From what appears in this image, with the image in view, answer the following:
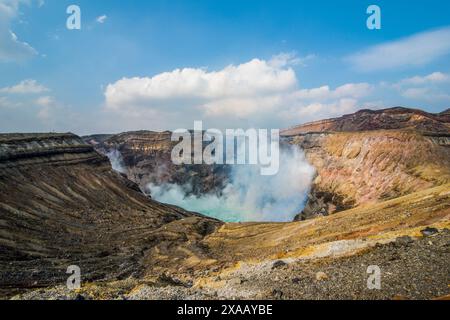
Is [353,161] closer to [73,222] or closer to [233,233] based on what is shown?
[233,233]

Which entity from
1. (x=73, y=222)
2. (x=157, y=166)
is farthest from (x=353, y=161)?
(x=157, y=166)

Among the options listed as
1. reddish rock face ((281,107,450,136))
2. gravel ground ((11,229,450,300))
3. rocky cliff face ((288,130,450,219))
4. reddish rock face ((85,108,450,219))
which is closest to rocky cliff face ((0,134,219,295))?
gravel ground ((11,229,450,300))

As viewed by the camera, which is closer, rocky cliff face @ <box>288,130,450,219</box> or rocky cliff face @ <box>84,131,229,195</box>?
rocky cliff face @ <box>288,130,450,219</box>

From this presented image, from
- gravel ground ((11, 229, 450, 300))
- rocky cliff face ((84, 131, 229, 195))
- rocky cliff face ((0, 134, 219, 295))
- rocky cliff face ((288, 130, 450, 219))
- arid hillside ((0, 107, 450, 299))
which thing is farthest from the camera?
rocky cliff face ((84, 131, 229, 195))

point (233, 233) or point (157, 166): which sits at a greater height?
point (157, 166)

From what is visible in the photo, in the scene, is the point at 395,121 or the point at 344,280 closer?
the point at 344,280

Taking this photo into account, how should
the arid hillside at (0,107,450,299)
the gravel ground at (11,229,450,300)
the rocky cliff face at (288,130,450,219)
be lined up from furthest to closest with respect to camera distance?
the rocky cliff face at (288,130,450,219)
the arid hillside at (0,107,450,299)
the gravel ground at (11,229,450,300)

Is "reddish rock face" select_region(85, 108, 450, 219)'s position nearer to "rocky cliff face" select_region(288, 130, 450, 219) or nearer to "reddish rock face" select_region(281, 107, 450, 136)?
"rocky cliff face" select_region(288, 130, 450, 219)

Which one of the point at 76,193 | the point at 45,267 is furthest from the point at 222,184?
the point at 45,267

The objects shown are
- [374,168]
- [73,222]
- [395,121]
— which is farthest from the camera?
[395,121]

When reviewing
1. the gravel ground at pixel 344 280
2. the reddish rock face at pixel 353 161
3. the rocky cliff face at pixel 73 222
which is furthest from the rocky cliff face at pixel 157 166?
the gravel ground at pixel 344 280
